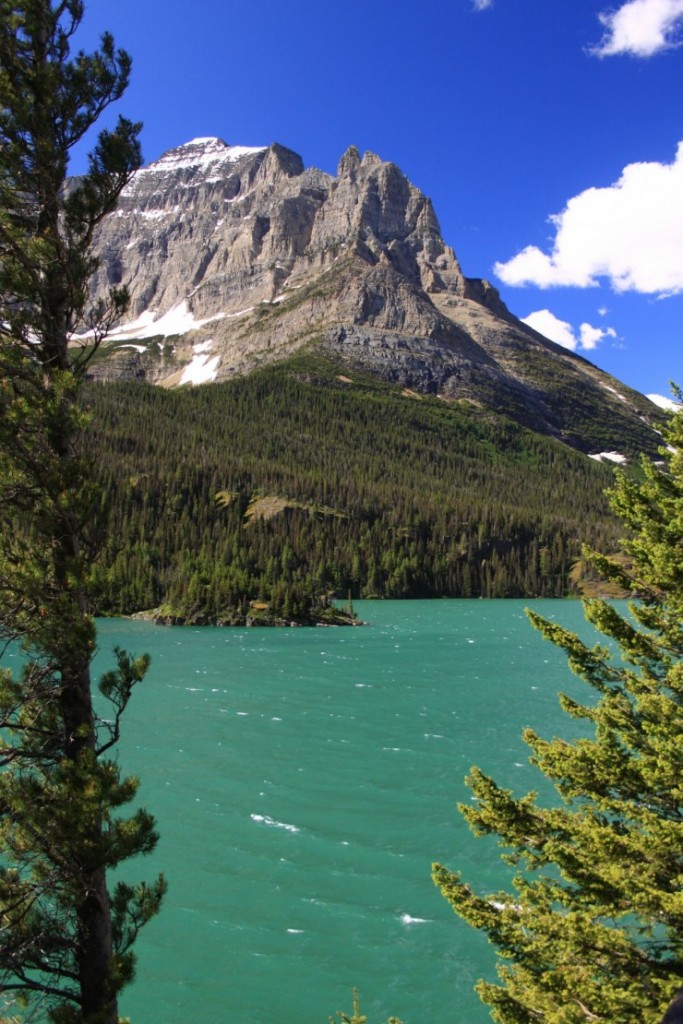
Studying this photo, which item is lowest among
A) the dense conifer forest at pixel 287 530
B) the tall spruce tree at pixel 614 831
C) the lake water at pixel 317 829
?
the lake water at pixel 317 829

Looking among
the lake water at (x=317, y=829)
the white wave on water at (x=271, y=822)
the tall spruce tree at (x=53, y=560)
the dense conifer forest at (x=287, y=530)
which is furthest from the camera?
the dense conifer forest at (x=287, y=530)

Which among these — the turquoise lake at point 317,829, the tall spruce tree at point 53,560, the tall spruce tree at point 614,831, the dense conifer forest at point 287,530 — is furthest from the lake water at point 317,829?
the dense conifer forest at point 287,530

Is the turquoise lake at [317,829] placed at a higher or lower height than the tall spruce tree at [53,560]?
lower

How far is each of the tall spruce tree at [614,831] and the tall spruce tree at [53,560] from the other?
4.90 m

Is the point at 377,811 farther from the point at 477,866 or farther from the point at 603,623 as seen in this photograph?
the point at 603,623

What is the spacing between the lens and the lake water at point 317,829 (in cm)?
1633

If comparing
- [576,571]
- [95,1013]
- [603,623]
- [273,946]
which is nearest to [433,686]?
[273,946]

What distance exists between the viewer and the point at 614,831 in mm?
9211

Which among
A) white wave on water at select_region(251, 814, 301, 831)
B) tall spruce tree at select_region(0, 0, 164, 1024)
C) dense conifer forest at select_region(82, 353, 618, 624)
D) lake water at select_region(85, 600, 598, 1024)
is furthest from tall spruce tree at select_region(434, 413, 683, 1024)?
dense conifer forest at select_region(82, 353, 618, 624)

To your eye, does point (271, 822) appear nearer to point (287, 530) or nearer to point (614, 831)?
point (614, 831)

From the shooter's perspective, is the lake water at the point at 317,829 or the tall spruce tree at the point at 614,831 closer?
the tall spruce tree at the point at 614,831

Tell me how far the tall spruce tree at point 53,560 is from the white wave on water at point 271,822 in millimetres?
16505

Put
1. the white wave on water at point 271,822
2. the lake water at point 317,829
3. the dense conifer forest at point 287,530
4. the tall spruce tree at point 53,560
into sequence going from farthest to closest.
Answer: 1. the dense conifer forest at point 287,530
2. the white wave on water at point 271,822
3. the lake water at point 317,829
4. the tall spruce tree at point 53,560

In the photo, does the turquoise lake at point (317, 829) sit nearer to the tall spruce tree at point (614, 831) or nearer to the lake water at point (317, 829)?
the lake water at point (317, 829)
